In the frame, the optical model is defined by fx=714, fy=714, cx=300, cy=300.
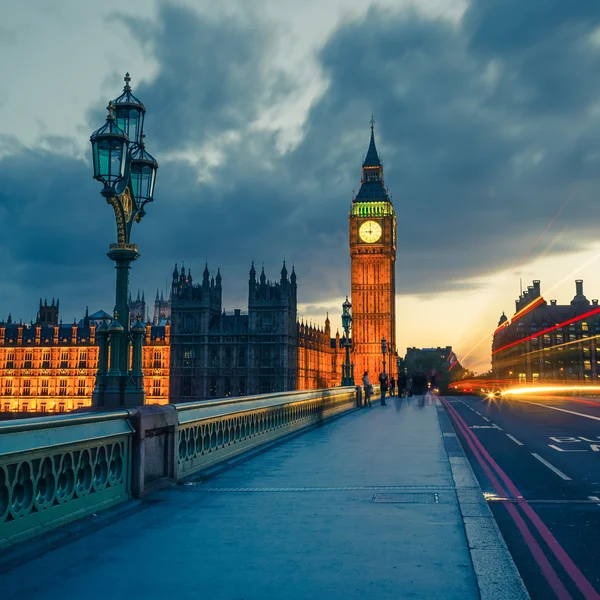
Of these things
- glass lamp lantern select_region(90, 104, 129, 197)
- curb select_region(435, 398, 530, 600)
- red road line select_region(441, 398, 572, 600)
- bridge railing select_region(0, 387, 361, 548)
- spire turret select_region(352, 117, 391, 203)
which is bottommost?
red road line select_region(441, 398, 572, 600)

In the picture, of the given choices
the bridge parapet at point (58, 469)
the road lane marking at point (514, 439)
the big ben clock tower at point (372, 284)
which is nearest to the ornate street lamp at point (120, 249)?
the bridge parapet at point (58, 469)

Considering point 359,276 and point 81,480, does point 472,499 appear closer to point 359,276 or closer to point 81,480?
point 81,480

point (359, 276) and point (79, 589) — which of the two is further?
point (359, 276)

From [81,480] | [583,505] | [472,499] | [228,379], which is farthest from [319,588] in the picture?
[228,379]

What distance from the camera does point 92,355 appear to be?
470 feet

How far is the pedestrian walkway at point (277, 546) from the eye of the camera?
5805 millimetres

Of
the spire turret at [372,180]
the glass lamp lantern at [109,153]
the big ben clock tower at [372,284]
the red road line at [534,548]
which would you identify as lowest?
the red road line at [534,548]

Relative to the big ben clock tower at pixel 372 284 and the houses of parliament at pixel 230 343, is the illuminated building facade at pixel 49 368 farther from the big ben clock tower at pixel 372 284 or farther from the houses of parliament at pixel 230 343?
the big ben clock tower at pixel 372 284

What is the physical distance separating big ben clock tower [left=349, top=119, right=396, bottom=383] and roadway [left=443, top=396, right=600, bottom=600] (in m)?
132

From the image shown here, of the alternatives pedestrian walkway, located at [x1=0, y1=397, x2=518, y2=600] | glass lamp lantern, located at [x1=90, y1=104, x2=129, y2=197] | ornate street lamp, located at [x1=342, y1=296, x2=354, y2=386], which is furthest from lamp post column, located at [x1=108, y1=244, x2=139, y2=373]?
ornate street lamp, located at [x1=342, y1=296, x2=354, y2=386]

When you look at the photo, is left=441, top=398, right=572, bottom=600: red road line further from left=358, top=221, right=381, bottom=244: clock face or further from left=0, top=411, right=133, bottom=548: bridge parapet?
left=358, top=221, right=381, bottom=244: clock face

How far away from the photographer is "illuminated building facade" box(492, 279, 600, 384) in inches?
5989

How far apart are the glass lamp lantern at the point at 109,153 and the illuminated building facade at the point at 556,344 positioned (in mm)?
144087

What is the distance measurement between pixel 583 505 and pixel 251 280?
12218 centimetres
